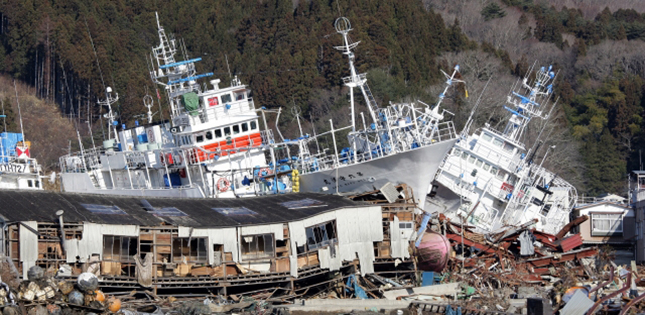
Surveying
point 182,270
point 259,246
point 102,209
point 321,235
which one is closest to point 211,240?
point 182,270

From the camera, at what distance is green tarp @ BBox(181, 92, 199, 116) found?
1962 inches

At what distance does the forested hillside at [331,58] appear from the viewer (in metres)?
79.4

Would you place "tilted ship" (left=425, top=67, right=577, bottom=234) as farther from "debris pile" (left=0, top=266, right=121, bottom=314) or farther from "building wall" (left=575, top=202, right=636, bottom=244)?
"debris pile" (left=0, top=266, right=121, bottom=314)

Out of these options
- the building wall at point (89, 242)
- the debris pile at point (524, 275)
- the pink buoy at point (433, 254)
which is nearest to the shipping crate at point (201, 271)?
the building wall at point (89, 242)

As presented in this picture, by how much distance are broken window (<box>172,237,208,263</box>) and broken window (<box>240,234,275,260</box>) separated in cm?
147

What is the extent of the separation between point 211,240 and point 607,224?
1064 inches

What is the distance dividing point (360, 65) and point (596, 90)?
21.8 metres

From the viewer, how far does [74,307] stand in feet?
92.1

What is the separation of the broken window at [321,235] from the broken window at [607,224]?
22149 mm

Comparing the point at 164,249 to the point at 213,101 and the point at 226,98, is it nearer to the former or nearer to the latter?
→ the point at 213,101

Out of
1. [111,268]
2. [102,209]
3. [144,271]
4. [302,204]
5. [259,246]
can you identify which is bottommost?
[144,271]

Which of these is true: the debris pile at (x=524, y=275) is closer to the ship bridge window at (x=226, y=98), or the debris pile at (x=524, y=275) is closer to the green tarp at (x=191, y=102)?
the ship bridge window at (x=226, y=98)

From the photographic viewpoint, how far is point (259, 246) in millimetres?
34312

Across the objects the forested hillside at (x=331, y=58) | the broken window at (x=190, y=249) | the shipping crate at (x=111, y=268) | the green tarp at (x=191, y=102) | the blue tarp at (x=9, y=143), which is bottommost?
the shipping crate at (x=111, y=268)
